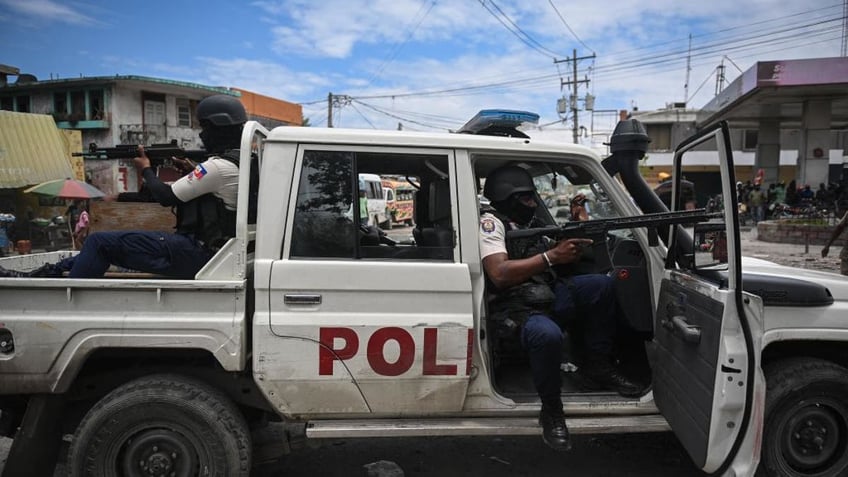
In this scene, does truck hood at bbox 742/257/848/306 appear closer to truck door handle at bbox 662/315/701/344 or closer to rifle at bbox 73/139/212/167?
truck door handle at bbox 662/315/701/344

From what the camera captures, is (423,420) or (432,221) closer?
(423,420)

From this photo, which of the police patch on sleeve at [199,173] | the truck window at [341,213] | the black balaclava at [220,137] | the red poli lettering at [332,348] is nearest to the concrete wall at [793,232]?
the truck window at [341,213]

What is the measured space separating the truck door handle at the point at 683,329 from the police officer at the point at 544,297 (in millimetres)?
375

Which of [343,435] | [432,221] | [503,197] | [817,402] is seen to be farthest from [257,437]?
[817,402]

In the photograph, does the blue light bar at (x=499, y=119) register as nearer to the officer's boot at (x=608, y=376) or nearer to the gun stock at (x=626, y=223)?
the gun stock at (x=626, y=223)

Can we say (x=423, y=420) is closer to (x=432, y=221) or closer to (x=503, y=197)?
(x=432, y=221)

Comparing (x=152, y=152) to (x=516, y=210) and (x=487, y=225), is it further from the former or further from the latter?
(x=516, y=210)

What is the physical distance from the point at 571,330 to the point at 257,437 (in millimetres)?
1976

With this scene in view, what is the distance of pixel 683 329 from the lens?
8.55ft

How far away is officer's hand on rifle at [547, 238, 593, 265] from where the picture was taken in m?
2.87

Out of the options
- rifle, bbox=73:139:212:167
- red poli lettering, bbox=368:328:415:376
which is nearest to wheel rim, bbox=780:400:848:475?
red poli lettering, bbox=368:328:415:376

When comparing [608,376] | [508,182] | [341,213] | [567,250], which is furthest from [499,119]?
[608,376]

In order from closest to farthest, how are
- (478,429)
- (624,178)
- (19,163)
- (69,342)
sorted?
(69,342) → (478,429) → (624,178) → (19,163)

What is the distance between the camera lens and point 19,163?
18672mm
